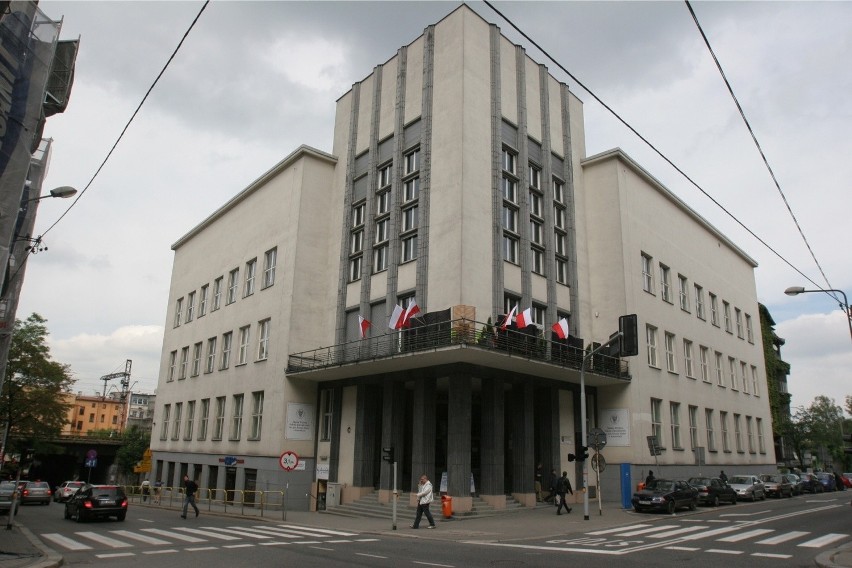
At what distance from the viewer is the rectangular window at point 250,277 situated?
120 ft

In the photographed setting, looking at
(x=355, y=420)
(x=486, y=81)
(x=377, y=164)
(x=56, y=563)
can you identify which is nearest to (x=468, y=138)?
(x=486, y=81)

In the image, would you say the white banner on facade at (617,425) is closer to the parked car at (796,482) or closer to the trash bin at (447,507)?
the trash bin at (447,507)

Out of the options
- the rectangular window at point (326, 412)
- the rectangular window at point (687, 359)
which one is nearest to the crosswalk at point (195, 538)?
the rectangular window at point (326, 412)

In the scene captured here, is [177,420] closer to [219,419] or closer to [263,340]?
[219,419]

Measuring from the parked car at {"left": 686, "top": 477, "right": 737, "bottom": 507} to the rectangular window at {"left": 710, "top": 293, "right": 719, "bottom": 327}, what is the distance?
1450 centimetres

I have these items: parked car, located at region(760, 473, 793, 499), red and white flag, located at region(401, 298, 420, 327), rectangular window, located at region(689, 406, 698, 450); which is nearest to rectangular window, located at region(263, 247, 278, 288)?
red and white flag, located at region(401, 298, 420, 327)

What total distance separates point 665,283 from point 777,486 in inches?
526

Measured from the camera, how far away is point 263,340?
33.9 metres

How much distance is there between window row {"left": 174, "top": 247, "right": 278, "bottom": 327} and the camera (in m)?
35.0

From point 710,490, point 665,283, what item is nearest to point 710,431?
point 665,283

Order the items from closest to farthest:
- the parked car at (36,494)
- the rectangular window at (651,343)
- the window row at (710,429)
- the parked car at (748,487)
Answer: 1. the parked car at (748,487)
2. the window row at (710,429)
3. the rectangular window at (651,343)
4. the parked car at (36,494)

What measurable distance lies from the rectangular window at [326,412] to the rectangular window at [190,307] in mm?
16510

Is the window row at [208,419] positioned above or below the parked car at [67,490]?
above

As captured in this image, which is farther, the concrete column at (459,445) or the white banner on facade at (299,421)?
the white banner on facade at (299,421)
